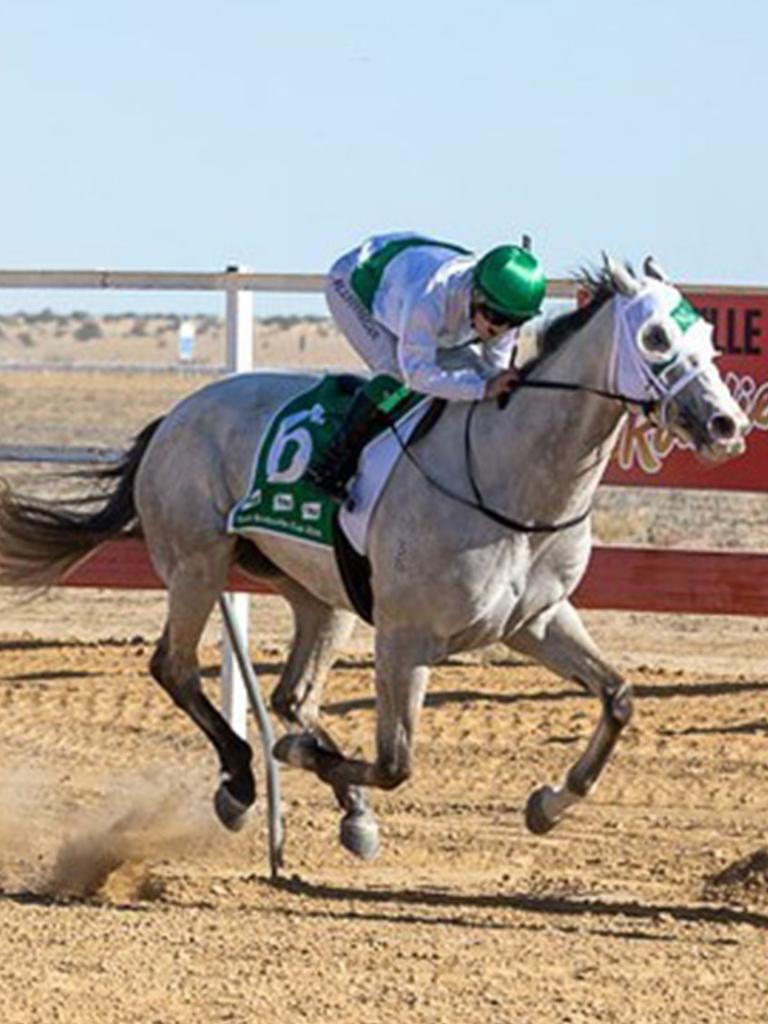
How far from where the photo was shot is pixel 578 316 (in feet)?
29.6

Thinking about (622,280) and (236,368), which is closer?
(622,280)

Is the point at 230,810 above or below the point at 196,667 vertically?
below

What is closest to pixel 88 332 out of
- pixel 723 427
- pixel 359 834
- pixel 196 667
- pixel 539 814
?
pixel 196 667

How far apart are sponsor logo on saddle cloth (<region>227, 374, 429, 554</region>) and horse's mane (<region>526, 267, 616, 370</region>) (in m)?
0.48

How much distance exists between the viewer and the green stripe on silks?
9562 millimetres

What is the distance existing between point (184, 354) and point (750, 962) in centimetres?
2386

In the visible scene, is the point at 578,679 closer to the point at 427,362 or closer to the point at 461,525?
the point at 461,525

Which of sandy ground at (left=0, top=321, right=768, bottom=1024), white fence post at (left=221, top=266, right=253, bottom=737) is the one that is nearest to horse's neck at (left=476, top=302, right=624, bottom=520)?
sandy ground at (left=0, top=321, right=768, bottom=1024)

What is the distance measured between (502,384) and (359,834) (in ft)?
5.91

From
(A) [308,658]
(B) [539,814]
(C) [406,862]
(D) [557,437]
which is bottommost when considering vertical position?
(C) [406,862]

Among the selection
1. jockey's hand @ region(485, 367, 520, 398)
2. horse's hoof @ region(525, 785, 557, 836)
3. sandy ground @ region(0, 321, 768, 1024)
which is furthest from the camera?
Answer: horse's hoof @ region(525, 785, 557, 836)

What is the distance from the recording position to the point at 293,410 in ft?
32.7

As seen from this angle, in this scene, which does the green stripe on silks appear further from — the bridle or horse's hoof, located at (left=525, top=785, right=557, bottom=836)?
horse's hoof, located at (left=525, top=785, right=557, bottom=836)

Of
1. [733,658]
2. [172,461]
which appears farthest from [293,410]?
[733,658]
